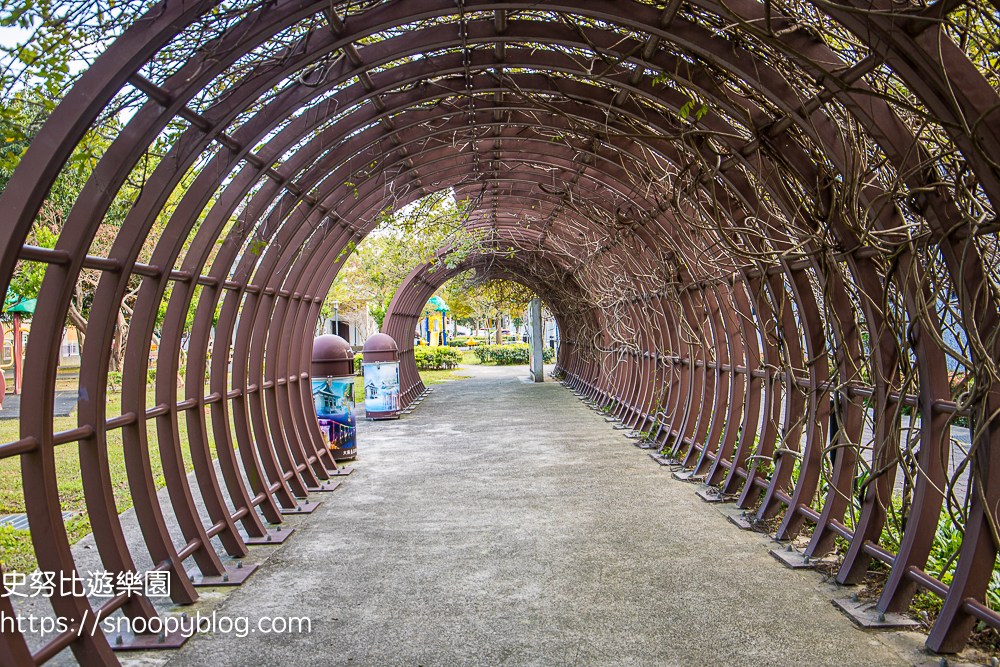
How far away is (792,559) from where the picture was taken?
5.09 m

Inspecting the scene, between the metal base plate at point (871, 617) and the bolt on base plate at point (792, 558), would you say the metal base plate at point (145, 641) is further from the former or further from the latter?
the bolt on base plate at point (792, 558)

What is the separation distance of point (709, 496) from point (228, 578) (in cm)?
448

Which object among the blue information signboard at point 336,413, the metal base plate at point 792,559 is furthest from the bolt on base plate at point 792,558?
the blue information signboard at point 336,413

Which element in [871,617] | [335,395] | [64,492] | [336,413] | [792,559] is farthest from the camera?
[335,395]

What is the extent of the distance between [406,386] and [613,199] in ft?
30.8

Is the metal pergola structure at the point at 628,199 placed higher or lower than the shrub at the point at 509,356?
higher

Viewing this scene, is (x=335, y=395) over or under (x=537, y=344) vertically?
under

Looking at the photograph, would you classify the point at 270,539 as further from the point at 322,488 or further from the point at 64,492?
the point at 64,492

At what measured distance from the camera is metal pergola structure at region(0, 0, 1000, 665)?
128 inches

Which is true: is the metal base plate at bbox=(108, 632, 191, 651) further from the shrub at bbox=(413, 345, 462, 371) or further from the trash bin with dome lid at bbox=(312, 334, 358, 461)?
the shrub at bbox=(413, 345, 462, 371)

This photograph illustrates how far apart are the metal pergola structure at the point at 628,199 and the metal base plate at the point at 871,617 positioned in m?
0.07

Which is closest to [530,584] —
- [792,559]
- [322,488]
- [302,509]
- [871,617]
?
[792,559]

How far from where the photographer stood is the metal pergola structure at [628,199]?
10.7ft

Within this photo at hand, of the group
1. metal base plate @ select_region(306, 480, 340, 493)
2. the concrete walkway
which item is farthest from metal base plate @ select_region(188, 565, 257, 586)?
metal base plate @ select_region(306, 480, 340, 493)
